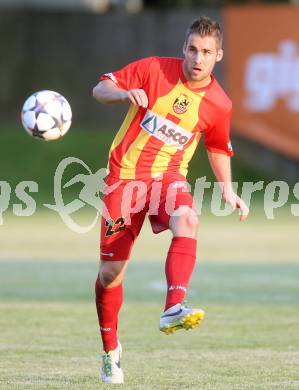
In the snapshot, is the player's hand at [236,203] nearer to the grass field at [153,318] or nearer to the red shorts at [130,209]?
the red shorts at [130,209]

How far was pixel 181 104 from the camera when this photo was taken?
714 cm

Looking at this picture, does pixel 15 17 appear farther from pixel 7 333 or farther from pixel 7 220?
pixel 7 333

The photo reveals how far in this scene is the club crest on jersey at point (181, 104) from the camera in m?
7.13

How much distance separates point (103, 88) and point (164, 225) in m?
0.90

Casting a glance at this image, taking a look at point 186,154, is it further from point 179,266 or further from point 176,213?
point 179,266

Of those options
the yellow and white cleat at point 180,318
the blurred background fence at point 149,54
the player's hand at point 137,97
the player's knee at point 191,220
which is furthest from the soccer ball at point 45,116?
the blurred background fence at point 149,54

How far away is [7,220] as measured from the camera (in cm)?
2017

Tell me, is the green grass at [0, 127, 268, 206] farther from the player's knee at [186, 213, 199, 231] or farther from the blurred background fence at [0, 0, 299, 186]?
the player's knee at [186, 213, 199, 231]

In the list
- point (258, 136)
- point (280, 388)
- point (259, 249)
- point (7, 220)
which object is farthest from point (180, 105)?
point (258, 136)

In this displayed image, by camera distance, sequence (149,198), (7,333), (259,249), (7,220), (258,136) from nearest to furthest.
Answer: (149,198) < (7,333) < (259,249) < (7,220) < (258,136)

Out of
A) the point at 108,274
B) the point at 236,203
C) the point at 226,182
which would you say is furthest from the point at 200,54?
the point at 108,274

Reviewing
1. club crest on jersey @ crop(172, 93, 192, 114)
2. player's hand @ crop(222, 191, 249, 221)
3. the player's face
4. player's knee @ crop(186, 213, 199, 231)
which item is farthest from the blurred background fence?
player's knee @ crop(186, 213, 199, 231)

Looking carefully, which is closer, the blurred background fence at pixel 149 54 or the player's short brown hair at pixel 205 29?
the player's short brown hair at pixel 205 29

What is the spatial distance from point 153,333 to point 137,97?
2.85 metres
